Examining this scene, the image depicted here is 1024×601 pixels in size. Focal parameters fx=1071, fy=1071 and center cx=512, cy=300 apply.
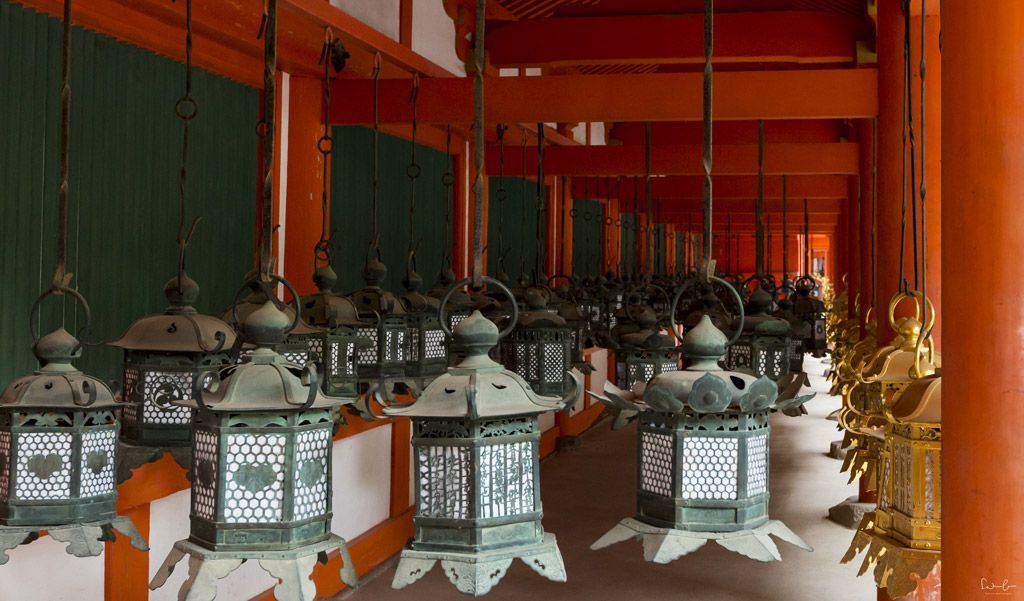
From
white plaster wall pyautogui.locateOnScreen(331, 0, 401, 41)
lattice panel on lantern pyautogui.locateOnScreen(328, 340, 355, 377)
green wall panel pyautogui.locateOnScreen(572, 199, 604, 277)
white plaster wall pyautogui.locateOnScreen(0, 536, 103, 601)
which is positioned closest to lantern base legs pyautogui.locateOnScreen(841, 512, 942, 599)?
lattice panel on lantern pyautogui.locateOnScreen(328, 340, 355, 377)

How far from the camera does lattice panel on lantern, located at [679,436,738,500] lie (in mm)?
1773

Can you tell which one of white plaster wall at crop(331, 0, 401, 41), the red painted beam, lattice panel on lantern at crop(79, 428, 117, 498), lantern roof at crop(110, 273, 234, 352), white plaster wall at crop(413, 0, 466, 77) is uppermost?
white plaster wall at crop(413, 0, 466, 77)

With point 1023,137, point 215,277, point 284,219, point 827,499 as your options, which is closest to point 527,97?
point 284,219

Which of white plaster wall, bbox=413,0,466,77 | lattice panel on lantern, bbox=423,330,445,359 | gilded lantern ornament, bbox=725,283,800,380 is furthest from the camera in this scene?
white plaster wall, bbox=413,0,466,77

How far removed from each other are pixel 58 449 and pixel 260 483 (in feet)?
1.61

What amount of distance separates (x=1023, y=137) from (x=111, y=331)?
286 centimetres

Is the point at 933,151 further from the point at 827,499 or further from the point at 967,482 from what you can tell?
the point at 827,499

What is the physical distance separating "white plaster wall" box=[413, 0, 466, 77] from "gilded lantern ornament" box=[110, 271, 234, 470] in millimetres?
3256

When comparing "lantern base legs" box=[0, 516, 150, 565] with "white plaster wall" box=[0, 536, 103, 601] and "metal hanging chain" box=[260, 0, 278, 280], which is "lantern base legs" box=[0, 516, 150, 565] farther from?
"white plaster wall" box=[0, 536, 103, 601]

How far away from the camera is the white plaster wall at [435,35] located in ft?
17.9

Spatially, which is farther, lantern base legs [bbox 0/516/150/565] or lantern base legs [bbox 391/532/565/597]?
lantern base legs [bbox 0/516/150/565]

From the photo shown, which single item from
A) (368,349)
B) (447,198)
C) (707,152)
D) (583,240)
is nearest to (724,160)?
(447,198)

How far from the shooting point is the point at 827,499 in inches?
292

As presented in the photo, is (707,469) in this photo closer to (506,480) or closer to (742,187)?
(506,480)
